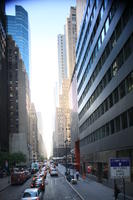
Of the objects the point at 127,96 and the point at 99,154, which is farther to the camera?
the point at 99,154

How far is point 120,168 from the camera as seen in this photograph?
52.0 ft

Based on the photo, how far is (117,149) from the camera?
30.9 meters

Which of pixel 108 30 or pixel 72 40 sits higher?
pixel 72 40

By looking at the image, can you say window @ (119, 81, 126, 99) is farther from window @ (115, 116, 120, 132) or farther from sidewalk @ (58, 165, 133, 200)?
sidewalk @ (58, 165, 133, 200)

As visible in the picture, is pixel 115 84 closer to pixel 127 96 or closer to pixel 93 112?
pixel 127 96

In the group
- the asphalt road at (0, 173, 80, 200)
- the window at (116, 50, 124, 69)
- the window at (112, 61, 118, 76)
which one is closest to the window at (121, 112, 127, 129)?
the window at (116, 50, 124, 69)

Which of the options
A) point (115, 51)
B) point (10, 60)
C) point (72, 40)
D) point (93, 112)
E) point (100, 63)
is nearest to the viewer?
point (115, 51)

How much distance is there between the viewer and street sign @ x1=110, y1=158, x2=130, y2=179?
51.7 ft

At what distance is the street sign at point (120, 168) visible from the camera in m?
15.8

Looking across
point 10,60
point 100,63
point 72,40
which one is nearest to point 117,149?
point 100,63

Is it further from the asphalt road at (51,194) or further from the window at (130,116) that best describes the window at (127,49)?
the asphalt road at (51,194)

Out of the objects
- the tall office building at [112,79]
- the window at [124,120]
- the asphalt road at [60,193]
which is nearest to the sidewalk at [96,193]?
the asphalt road at [60,193]

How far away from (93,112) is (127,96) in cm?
2102

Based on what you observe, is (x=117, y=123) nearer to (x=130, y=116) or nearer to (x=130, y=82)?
(x=130, y=116)
